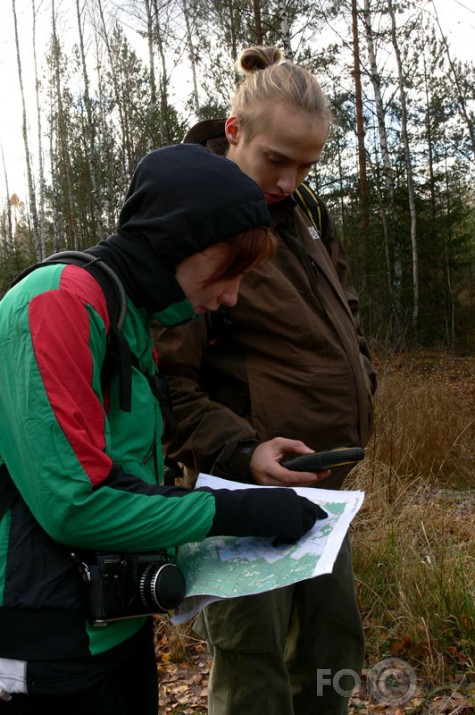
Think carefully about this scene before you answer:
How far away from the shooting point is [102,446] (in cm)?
114

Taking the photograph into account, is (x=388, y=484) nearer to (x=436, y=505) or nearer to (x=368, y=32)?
(x=436, y=505)

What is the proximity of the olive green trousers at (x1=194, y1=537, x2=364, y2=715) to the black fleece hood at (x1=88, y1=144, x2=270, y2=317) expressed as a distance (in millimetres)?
1010

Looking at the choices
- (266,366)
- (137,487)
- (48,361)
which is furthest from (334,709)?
(48,361)

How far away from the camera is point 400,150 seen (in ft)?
56.7

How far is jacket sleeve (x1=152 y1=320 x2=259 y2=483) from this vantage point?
1756mm

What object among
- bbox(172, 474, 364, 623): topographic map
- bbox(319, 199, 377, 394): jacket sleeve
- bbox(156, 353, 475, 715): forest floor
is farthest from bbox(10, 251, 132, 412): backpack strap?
bbox(156, 353, 475, 715): forest floor

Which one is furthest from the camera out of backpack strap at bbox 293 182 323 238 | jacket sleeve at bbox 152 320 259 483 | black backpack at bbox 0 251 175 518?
backpack strap at bbox 293 182 323 238

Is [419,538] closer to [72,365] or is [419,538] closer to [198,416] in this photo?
[198,416]

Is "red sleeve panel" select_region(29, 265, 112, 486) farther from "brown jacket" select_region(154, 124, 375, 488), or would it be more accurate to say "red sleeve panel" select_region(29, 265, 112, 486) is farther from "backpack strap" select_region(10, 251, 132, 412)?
"brown jacket" select_region(154, 124, 375, 488)

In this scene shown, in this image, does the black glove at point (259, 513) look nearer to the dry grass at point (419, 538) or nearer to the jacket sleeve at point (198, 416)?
the jacket sleeve at point (198, 416)

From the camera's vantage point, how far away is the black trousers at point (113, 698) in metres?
1.16

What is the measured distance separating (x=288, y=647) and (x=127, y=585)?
109 cm

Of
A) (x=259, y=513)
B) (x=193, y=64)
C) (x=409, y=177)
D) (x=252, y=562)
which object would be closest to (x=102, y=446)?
(x=259, y=513)

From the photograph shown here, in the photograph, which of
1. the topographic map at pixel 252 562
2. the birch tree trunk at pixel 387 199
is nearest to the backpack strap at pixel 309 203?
the topographic map at pixel 252 562
